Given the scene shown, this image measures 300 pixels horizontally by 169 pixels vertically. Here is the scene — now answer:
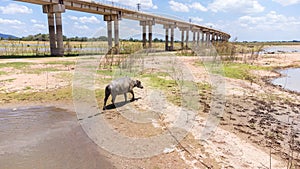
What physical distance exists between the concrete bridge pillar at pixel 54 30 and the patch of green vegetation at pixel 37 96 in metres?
18.6

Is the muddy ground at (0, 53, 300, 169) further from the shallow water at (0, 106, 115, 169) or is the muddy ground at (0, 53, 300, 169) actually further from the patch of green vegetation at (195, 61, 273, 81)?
the patch of green vegetation at (195, 61, 273, 81)

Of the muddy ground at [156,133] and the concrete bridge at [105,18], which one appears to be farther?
the concrete bridge at [105,18]

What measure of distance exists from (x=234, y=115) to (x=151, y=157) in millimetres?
3938

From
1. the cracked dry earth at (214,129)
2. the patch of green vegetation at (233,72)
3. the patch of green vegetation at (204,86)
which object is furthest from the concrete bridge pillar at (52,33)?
the cracked dry earth at (214,129)

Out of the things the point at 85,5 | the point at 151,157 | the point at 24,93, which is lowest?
the point at 151,157

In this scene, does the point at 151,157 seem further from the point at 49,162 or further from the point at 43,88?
the point at 43,88

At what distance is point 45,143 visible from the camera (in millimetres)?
5160

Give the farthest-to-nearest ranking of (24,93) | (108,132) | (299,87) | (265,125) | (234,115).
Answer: (299,87) → (24,93) → (234,115) → (265,125) → (108,132)

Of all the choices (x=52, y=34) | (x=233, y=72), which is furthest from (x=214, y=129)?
(x=52, y=34)

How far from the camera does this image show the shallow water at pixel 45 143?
14.4 feet

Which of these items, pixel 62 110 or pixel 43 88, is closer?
pixel 62 110

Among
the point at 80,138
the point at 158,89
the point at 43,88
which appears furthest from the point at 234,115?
the point at 43,88

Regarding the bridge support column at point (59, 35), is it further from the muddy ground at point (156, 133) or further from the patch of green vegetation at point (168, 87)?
the muddy ground at point (156, 133)

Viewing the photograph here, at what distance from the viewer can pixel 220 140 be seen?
5418 mm
